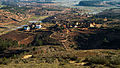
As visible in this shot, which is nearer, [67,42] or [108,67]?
[108,67]

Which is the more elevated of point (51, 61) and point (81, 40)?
point (51, 61)

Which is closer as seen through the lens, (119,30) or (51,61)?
(51,61)

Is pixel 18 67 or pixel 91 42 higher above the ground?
pixel 18 67

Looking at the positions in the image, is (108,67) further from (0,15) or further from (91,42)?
(0,15)

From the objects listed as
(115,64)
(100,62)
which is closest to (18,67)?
(100,62)

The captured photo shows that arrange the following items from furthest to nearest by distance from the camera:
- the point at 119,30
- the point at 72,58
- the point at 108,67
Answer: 1. the point at 119,30
2. the point at 72,58
3. the point at 108,67

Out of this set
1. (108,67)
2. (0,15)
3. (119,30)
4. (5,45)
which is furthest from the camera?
(0,15)

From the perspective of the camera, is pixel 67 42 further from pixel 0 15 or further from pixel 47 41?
pixel 0 15

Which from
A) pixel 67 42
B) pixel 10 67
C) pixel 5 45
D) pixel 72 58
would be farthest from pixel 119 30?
pixel 10 67

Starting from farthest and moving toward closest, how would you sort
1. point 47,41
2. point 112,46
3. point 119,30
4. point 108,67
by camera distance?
point 119,30
point 47,41
point 112,46
point 108,67
